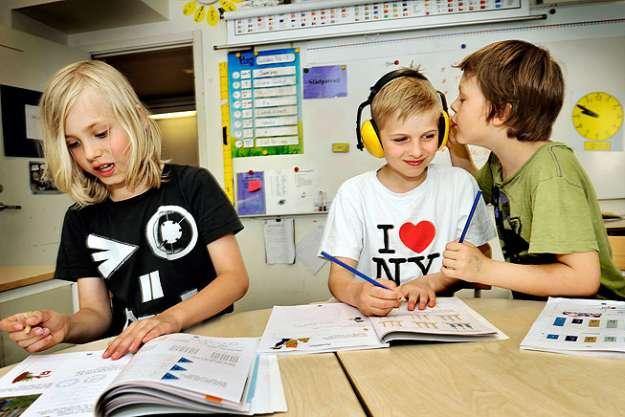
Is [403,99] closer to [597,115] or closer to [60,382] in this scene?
[60,382]

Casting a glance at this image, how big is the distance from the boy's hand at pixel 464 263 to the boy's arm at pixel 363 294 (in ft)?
0.41

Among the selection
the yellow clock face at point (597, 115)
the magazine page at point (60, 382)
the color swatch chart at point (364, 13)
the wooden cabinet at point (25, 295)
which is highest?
the color swatch chart at point (364, 13)

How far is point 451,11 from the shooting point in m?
2.35

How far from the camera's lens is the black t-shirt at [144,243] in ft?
3.46

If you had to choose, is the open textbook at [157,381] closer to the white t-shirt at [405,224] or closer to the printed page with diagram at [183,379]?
the printed page with diagram at [183,379]

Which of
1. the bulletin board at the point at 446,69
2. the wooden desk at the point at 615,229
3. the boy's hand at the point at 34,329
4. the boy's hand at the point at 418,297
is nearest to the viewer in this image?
the boy's hand at the point at 34,329

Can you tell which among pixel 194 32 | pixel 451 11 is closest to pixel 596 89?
pixel 451 11

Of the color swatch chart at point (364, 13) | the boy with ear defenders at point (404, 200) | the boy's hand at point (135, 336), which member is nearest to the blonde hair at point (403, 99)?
the boy with ear defenders at point (404, 200)

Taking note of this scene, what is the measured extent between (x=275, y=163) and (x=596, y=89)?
1746 mm

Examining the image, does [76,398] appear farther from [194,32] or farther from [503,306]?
[194,32]

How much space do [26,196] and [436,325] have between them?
8.06ft

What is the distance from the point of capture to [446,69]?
94.8 inches

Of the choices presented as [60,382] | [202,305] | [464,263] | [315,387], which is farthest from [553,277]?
[60,382]

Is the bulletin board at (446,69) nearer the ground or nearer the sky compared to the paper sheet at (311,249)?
nearer the sky
